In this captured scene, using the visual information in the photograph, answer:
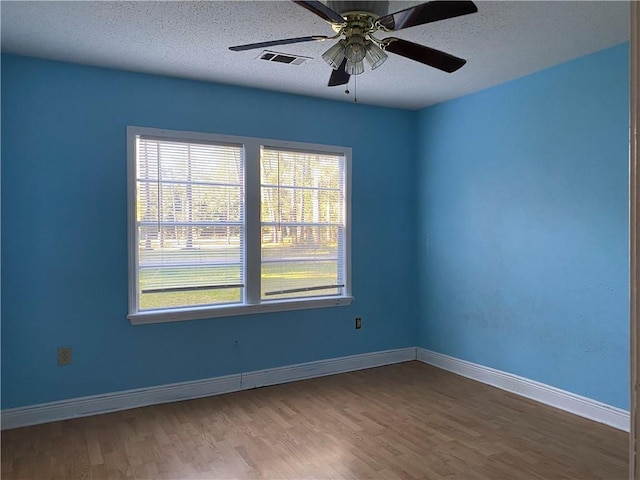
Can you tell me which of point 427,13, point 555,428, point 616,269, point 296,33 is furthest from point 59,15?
point 555,428

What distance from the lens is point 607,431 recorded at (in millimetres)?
3258

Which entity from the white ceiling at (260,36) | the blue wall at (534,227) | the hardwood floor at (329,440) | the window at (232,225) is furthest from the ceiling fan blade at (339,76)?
the hardwood floor at (329,440)

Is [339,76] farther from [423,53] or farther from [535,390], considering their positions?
[535,390]

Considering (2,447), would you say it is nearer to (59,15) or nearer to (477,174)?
(59,15)

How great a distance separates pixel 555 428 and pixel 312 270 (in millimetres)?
2331

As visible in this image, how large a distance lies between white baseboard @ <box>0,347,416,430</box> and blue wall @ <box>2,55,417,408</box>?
0.21 ft

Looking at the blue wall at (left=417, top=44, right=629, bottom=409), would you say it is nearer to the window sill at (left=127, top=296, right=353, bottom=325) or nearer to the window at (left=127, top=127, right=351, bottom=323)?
the window at (left=127, top=127, right=351, bottom=323)

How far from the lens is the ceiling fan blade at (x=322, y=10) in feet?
6.34

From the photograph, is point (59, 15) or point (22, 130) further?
point (22, 130)

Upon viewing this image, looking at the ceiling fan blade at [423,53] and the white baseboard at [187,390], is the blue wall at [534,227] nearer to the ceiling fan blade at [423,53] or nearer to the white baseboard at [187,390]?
the white baseboard at [187,390]

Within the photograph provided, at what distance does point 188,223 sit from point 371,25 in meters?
2.33

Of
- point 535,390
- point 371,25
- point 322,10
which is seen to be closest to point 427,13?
point 371,25

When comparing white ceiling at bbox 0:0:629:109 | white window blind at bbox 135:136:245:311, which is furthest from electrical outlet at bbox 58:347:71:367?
white ceiling at bbox 0:0:629:109

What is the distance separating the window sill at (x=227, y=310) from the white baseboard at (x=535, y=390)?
3.66 ft
